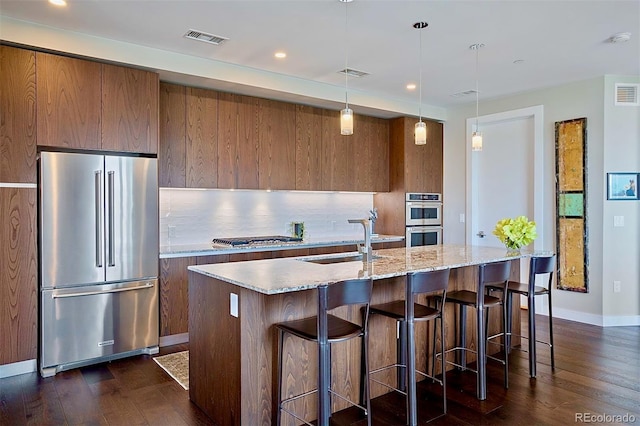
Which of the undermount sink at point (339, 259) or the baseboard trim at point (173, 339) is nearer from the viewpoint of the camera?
the undermount sink at point (339, 259)

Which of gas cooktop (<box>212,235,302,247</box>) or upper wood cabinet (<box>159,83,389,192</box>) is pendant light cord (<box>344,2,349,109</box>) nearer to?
upper wood cabinet (<box>159,83,389,192</box>)

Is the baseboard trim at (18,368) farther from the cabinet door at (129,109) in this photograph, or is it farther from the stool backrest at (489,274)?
the stool backrest at (489,274)

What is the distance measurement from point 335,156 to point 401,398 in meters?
3.48

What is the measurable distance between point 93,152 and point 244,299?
234cm

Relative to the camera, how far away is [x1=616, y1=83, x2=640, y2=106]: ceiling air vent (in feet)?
16.0

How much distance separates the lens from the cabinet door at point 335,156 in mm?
5672

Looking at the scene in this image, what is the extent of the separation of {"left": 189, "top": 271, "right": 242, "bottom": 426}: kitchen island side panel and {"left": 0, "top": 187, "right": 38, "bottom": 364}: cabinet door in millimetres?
1518

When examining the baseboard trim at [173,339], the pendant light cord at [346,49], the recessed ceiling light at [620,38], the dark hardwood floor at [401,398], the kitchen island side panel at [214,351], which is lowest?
the dark hardwood floor at [401,398]

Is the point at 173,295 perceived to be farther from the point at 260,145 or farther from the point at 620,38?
the point at 620,38

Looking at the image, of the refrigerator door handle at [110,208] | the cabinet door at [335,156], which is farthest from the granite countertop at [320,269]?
the cabinet door at [335,156]

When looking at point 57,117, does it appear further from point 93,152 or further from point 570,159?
point 570,159

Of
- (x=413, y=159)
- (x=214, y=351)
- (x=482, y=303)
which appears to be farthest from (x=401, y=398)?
(x=413, y=159)

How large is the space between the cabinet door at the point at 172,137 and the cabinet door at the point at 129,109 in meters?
0.38

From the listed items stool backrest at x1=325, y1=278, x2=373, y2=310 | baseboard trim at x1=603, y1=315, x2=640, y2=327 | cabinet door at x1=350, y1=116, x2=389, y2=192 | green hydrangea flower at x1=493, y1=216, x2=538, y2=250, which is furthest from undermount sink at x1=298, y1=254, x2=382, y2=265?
baseboard trim at x1=603, y1=315, x2=640, y2=327
